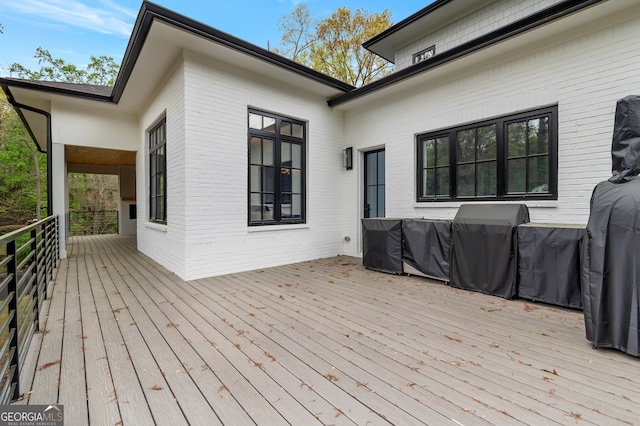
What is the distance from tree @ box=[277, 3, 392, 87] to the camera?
13977 millimetres

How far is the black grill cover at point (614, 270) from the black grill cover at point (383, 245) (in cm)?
256

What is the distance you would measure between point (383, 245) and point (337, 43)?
12822mm

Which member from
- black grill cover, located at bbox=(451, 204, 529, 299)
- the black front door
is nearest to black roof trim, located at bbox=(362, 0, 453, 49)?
the black front door

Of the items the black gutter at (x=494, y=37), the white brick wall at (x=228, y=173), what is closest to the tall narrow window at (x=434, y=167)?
the black gutter at (x=494, y=37)

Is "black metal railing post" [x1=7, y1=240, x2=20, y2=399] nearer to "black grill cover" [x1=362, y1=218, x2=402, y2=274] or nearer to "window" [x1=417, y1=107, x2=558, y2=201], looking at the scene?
"black grill cover" [x1=362, y1=218, x2=402, y2=274]

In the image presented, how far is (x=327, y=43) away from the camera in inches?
571

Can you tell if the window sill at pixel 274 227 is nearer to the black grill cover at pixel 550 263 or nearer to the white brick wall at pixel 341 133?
the white brick wall at pixel 341 133

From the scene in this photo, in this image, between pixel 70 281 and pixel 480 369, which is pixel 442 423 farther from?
pixel 70 281

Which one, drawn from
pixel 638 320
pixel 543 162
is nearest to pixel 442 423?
pixel 638 320

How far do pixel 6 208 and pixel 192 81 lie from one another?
50.9 feet

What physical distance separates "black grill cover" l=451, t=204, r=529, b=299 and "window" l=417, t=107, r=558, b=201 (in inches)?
22.2

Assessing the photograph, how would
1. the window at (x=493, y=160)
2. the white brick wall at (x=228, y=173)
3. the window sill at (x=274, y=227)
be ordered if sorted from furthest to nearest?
1. the window sill at (x=274, y=227)
2. the white brick wall at (x=228, y=173)
3. the window at (x=493, y=160)

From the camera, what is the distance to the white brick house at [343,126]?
12.3ft

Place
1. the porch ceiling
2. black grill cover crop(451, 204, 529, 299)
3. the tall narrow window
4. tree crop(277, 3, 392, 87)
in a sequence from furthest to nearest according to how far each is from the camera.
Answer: tree crop(277, 3, 392, 87) → the porch ceiling → the tall narrow window → black grill cover crop(451, 204, 529, 299)
